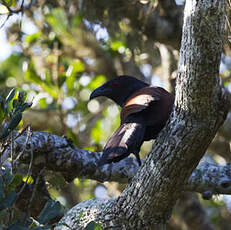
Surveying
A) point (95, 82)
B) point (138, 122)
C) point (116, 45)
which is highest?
point (138, 122)

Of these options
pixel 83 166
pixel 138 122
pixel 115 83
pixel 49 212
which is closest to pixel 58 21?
pixel 115 83

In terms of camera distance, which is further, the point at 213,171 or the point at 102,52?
the point at 102,52

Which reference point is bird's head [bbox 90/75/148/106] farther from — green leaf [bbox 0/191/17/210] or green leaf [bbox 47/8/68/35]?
green leaf [bbox 47/8/68/35]

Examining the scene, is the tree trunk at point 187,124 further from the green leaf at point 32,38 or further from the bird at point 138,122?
the green leaf at point 32,38

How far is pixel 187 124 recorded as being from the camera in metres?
2.84

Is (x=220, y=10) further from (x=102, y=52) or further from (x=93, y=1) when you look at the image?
(x=102, y=52)

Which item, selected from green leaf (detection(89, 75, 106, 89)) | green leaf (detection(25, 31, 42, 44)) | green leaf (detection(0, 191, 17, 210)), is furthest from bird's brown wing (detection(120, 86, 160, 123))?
green leaf (detection(25, 31, 42, 44))

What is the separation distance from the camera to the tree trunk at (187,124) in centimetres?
272

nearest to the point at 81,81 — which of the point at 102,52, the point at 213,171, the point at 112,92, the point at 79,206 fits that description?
the point at 102,52

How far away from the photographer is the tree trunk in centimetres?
272

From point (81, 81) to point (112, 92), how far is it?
291 centimetres

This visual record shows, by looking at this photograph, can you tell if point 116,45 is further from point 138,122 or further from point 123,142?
point 123,142

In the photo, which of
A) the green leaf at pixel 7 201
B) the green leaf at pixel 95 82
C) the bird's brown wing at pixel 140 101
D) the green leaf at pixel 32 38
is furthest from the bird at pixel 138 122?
the green leaf at pixel 32 38

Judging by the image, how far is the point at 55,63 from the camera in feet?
21.1
